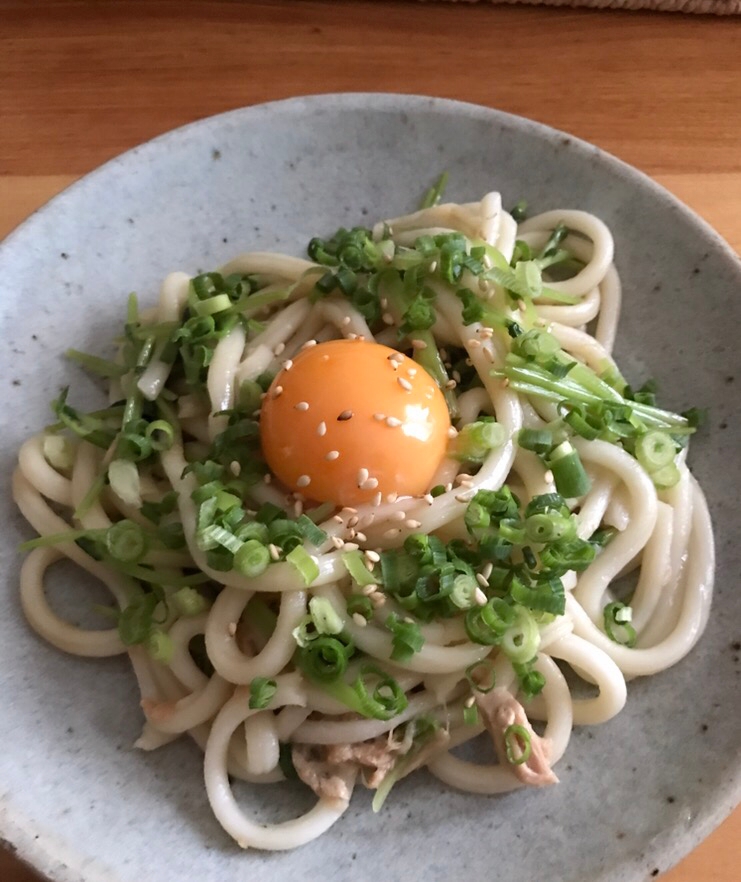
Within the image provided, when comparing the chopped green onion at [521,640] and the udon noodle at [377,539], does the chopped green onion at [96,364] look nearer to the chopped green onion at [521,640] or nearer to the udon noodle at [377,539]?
the udon noodle at [377,539]

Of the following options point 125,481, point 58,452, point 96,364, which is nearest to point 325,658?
point 125,481

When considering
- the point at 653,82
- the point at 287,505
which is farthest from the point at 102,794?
the point at 653,82

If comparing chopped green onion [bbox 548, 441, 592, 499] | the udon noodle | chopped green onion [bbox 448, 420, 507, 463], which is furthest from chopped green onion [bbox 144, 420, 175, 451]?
chopped green onion [bbox 548, 441, 592, 499]

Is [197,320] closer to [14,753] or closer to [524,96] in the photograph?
[14,753]

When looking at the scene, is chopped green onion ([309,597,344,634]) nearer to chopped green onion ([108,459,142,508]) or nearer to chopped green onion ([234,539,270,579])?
chopped green onion ([234,539,270,579])

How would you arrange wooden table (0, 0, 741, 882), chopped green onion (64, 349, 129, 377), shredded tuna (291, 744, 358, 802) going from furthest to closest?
wooden table (0, 0, 741, 882)
chopped green onion (64, 349, 129, 377)
shredded tuna (291, 744, 358, 802)

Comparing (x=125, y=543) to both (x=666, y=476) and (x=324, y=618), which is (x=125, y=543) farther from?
(x=666, y=476)

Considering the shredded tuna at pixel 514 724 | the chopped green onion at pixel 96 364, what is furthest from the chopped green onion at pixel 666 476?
the chopped green onion at pixel 96 364
